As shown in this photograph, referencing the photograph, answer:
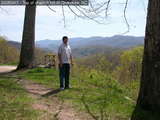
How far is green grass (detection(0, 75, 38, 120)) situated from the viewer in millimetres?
6770

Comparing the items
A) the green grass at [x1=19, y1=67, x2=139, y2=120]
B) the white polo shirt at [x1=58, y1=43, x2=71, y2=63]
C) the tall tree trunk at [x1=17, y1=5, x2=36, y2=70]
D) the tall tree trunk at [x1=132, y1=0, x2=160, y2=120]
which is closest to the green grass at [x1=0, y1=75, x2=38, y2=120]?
the green grass at [x1=19, y1=67, x2=139, y2=120]

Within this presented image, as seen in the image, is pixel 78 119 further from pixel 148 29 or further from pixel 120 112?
pixel 148 29

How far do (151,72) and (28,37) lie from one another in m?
11.2

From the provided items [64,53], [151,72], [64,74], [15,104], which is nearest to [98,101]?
[64,74]

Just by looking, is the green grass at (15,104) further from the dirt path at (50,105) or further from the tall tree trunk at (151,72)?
the tall tree trunk at (151,72)

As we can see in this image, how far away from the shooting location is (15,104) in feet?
25.6

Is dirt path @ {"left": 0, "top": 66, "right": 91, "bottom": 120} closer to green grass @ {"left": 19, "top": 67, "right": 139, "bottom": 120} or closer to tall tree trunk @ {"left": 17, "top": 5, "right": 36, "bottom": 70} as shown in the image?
green grass @ {"left": 19, "top": 67, "right": 139, "bottom": 120}

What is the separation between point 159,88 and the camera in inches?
249

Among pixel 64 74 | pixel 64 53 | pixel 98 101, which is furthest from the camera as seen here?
pixel 64 74

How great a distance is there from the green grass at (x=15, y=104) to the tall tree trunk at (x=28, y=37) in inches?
242

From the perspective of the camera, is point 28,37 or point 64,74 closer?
point 64,74

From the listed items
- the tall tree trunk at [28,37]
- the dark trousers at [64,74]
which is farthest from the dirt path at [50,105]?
the tall tree trunk at [28,37]

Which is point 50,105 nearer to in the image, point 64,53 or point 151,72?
point 64,53

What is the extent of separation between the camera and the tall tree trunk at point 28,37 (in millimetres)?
16453
